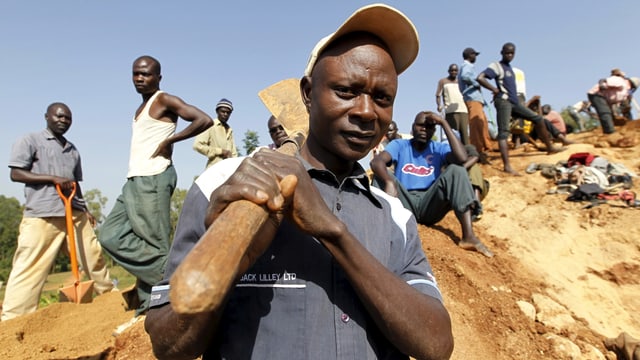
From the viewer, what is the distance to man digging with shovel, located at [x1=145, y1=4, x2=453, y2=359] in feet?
2.57

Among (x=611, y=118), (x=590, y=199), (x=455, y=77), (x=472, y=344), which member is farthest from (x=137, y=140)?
(x=611, y=118)

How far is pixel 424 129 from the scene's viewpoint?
15.2 ft

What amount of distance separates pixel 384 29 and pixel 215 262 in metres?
0.92

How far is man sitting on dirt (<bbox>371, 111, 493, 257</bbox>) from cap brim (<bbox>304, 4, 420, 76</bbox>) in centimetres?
298

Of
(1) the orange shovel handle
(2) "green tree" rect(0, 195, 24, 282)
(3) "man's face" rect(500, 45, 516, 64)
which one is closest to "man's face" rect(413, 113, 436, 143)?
(3) "man's face" rect(500, 45, 516, 64)

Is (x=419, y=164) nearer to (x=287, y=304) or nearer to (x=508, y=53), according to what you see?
(x=508, y=53)

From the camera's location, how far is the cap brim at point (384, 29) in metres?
1.16

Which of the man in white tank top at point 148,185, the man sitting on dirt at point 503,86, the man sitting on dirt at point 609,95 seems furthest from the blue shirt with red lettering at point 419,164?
the man sitting on dirt at point 609,95

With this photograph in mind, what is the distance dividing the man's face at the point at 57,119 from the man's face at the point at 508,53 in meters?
6.67

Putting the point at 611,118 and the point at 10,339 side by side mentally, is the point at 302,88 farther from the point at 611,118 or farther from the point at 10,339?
the point at 611,118

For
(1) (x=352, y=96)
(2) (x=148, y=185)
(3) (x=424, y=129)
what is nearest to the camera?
(1) (x=352, y=96)

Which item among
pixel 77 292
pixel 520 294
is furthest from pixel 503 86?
pixel 77 292

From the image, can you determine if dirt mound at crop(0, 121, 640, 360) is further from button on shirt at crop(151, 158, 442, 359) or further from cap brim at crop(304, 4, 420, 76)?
cap brim at crop(304, 4, 420, 76)

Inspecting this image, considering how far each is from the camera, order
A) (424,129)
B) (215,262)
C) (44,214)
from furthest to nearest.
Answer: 1. (424,129)
2. (44,214)
3. (215,262)
